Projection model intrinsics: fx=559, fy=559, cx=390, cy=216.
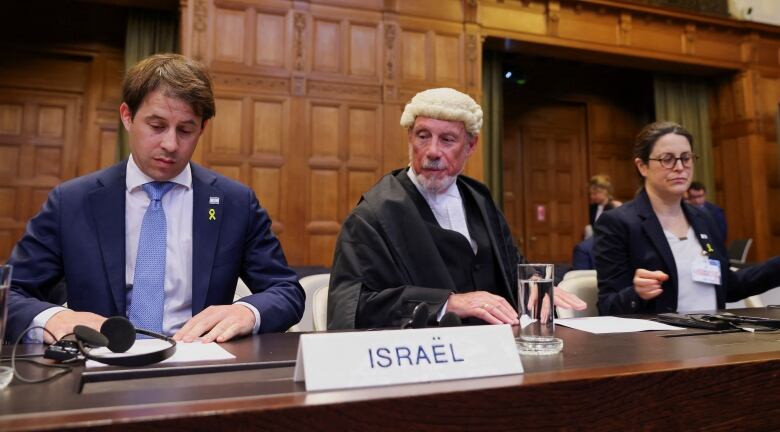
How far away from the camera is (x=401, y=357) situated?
2.61 ft

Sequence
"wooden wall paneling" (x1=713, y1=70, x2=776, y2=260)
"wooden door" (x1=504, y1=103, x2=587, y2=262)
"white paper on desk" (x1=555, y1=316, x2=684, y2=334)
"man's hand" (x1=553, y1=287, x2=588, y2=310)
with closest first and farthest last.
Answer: "white paper on desk" (x1=555, y1=316, x2=684, y2=334) → "man's hand" (x1=553, y1=287, x2=588, y2=310) → "wooden wall paneling" (x1=713, y1=70, x2=776, y2=260) → "wooden door" (x1=504, y1=103, x2=587, y2=262)

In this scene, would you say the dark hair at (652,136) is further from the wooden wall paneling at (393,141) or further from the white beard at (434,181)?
the wooden wall paneling at (393,141)

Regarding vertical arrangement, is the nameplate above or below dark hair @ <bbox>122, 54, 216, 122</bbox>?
below

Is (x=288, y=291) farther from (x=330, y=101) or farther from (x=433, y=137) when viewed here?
(x=330, y=101)

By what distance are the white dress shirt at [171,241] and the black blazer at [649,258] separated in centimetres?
150

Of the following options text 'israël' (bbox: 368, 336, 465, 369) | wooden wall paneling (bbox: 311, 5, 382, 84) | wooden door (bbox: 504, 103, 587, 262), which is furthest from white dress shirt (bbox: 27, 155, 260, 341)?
wooden door (bbox: 504, 103, 587, 262)

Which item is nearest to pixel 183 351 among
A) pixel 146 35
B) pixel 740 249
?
pixel 146 35

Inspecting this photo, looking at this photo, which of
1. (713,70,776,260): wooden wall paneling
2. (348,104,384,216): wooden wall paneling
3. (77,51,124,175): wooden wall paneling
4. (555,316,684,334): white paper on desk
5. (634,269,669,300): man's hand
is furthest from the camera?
(713,70,776,260): wooden wall paneling

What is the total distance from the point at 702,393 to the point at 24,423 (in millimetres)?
893

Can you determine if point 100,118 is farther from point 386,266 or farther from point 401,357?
point 401,357

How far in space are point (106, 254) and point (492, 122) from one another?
656 centimetres

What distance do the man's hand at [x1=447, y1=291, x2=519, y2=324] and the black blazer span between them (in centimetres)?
87

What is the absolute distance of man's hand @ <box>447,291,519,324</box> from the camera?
1397 mm

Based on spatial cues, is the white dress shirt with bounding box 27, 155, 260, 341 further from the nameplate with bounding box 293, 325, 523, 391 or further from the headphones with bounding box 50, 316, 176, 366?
the nameplate with bounding box 293, 325, 523, 391
